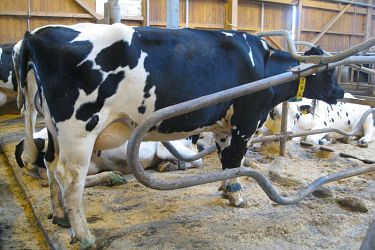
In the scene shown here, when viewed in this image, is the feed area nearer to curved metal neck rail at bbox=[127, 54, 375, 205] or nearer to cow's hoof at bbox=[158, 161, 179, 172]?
cow's hoof at bbox=[158, 161, 179, 172]

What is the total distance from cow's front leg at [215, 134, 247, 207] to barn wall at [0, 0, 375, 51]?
3982 mm

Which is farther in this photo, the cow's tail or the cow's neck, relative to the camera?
the cow's neck

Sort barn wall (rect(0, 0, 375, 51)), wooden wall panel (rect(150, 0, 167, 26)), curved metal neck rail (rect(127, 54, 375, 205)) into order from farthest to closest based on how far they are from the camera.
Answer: wooden wall panel (rect(150, 0, 167, 26)) < barn wall (rect(0, 0, 375, 51)) < curved metal neck rail (rect(127, 54, 375, 205))

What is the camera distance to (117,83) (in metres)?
2.21

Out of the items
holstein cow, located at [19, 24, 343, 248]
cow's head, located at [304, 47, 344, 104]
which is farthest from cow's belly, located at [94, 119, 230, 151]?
cow's head, located at [304, 47, 344, 104]

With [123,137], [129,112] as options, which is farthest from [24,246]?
[129,112]

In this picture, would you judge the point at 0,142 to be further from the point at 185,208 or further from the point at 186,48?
the point at 186,48

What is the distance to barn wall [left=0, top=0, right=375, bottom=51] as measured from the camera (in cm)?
819

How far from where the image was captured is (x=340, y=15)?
594 inches

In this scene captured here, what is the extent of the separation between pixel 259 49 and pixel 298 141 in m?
2.88

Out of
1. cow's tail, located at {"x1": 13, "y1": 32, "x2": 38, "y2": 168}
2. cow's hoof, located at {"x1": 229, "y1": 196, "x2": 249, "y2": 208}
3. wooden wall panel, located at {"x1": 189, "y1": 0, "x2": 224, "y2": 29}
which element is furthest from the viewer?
wooden wall panel, located at {"x1": 189, "y1": 0, "x2": 224, "y2": 29}

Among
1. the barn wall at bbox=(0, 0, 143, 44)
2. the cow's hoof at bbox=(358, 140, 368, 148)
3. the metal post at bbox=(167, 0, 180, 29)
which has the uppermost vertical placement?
the barn wall at bbox=(0, 0, 143, 44)

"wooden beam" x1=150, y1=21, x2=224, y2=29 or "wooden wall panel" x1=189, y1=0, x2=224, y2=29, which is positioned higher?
"wooden wall panel" x1=189, y1=0, x2=224, y2=29

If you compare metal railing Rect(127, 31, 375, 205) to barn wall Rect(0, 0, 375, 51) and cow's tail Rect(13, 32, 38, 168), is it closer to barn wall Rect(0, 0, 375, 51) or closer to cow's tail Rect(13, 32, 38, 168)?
cow's tail Rect(13, 32, 38, 168)
